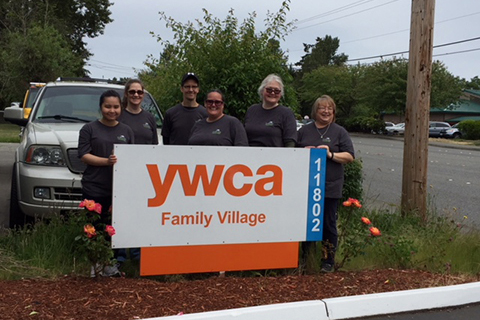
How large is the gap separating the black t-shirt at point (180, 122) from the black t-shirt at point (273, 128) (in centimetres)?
73

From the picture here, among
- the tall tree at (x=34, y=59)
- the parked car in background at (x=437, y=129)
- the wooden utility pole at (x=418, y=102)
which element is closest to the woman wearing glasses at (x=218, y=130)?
the wooden utility pole at (x=418, y=102)

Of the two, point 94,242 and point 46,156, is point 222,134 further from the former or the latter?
point 46,156

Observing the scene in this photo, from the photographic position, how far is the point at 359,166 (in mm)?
6684

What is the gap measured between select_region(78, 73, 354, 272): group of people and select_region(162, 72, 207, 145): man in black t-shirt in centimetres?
1

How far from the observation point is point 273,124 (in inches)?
187

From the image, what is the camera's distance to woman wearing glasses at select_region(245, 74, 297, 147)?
473 cm

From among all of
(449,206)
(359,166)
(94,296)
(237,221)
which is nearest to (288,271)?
(237,221)

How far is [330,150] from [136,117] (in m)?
1.87

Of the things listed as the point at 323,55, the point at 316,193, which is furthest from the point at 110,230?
the point at 323,55

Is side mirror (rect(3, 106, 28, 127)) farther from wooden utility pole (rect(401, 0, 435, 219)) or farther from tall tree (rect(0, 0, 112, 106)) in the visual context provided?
tall tree (rect(0, 0, 112, 106))

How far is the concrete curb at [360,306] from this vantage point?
3.67m

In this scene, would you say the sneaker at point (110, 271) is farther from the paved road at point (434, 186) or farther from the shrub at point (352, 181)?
the shrub at point (352, 181)

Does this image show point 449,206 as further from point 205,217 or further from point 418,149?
point 205,217

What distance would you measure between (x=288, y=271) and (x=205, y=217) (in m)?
1.04
